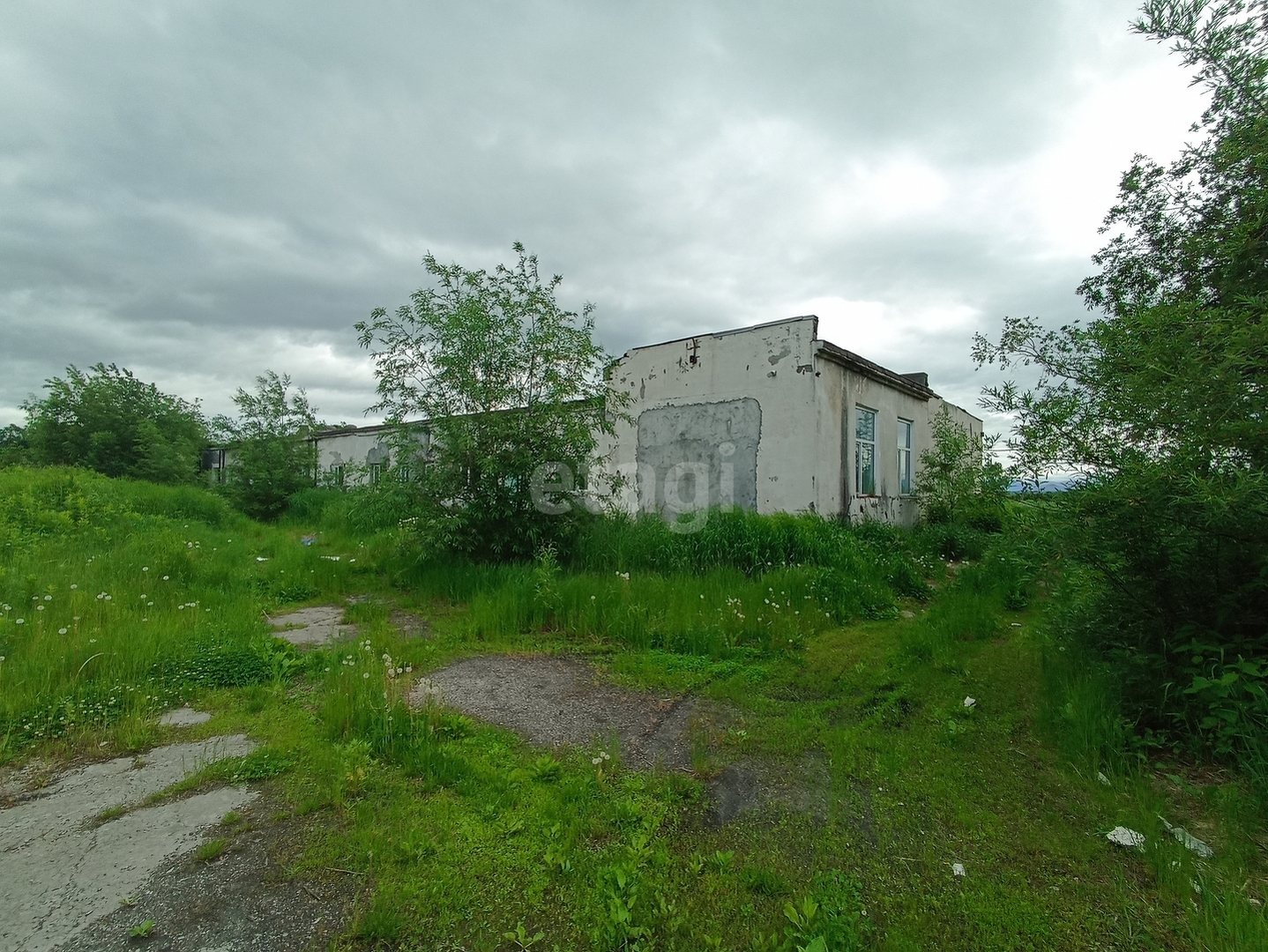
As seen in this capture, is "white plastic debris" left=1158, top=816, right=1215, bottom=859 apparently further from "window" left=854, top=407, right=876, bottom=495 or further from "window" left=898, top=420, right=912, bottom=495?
"window" left=898, top=420, right=912, bottom=495

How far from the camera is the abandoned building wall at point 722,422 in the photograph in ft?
31.1

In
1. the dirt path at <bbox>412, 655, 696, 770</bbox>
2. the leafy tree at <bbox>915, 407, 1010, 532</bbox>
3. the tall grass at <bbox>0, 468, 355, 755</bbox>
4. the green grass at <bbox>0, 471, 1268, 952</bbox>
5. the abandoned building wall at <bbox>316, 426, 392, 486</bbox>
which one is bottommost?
the dirt path at <bbox>412, 655, 696, 770</bbox>

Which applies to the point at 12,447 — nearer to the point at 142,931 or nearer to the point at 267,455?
the point at 267,455

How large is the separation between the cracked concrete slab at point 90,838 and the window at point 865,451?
10.2 metres

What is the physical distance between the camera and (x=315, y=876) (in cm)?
205

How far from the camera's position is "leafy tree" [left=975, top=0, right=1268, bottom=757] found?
262 cm

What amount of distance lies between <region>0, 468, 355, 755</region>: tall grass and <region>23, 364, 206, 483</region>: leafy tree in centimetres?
1015

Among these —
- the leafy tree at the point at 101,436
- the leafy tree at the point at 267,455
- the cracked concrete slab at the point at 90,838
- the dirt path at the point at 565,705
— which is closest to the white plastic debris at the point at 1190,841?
the dirt path at the point at 565,705

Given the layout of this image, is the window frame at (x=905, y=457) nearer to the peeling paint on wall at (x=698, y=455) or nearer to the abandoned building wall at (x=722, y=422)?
the abandoned building wall at (x=722, y=422)

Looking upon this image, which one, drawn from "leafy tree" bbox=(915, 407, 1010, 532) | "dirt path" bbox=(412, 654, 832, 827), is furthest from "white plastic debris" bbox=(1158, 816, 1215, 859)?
"leafy tree" bbox=(915, 407, 1010, 532)

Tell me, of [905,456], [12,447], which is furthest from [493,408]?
[12,447]

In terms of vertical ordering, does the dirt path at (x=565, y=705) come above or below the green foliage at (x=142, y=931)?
below

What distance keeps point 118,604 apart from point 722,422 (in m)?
8.57

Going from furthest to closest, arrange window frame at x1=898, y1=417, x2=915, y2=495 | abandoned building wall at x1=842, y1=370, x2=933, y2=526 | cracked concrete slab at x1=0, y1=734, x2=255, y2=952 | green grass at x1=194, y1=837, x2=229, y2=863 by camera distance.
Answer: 1. window frame at x1=898, y1=417, x2=915, y2=495
2. abandoned building wall at x1=842, y1=370, x2=933, y2=526
3. green grass at x1=194, y1=837, x2=229, y2=863
4. cracked concrete slab at x1=0, y1=734, x2=255, y2=952
